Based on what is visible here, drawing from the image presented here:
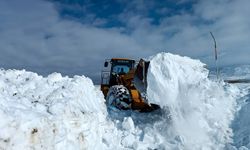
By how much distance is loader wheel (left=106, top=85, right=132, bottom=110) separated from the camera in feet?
35.4

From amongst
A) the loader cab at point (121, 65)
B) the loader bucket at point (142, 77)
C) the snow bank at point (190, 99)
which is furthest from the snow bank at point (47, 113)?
the loader cab at point (121, 65)

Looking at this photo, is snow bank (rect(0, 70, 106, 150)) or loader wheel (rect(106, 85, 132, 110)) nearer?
snow bank (rect(0, 70, 106, 150))

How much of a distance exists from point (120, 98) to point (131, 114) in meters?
0.86

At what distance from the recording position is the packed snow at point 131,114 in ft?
18.2

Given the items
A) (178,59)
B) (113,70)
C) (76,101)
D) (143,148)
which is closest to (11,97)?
(76,101)

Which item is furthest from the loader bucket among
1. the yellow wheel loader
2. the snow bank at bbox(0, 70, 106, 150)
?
the snow bank at bbox(0, 70, 106, 150)

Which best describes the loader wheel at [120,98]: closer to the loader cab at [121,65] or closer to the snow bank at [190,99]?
the snow bank at [190,99]

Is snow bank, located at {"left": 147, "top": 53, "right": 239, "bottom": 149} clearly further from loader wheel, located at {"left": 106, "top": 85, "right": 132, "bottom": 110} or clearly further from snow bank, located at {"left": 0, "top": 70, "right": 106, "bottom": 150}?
snow bank, located at {"left": 0, "top": 70, "right": 106, "bottom": 150}

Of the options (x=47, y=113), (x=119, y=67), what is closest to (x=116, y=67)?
(x=119, y=67)

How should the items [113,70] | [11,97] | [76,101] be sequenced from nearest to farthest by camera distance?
[11,97]
[76,101]
[113,70]

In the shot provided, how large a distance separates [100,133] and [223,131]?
9.49ft

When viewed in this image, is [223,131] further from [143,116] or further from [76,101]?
[76,101]

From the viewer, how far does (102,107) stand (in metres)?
9.23

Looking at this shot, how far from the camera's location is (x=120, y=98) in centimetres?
1091
